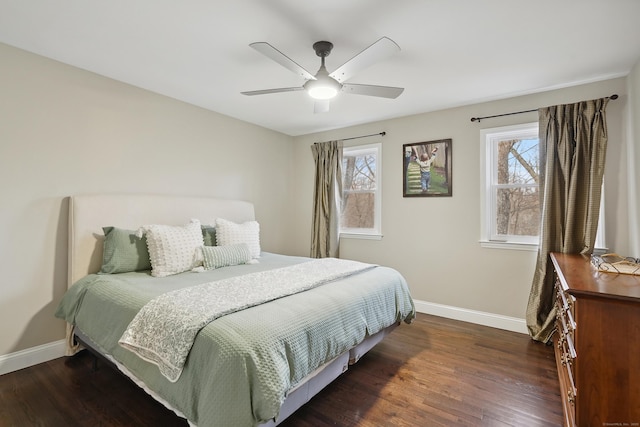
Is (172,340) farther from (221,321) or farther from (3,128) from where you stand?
(3,128)

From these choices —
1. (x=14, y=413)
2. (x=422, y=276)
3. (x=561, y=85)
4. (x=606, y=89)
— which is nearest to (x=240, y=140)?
(x=422, y=276)

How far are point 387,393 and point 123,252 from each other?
2373mm

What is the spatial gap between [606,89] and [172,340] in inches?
155

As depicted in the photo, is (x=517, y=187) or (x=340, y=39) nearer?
(x=340, y=39)

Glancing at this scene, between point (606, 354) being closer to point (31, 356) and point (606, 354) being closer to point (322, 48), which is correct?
point (322, 48)

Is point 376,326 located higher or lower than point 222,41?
lower

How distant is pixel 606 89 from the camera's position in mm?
2725

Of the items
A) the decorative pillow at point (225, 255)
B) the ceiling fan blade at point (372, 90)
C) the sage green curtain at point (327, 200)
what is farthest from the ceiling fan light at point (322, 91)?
the sage green curtain at point (327, 200)

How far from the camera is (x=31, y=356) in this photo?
2.45m

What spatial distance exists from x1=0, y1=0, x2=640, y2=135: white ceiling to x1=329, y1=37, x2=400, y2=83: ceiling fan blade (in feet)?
0.82

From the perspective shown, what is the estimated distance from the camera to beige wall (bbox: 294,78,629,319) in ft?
8.82

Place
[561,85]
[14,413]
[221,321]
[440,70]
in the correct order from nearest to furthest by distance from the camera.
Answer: [221,321] → [14,413] → [440,70] → [561,85]

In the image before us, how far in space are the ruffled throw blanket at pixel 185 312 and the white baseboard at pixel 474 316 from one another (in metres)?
2.00

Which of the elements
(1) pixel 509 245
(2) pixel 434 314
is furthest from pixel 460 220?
(2) pixel 434 314
